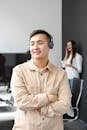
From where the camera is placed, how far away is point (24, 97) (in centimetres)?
206

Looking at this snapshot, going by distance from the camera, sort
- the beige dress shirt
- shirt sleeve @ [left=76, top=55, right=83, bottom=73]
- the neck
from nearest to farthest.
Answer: the beige dress shirt, the neck, shirt sleeve @ [left=76, top=55, right=83, bottom=73]

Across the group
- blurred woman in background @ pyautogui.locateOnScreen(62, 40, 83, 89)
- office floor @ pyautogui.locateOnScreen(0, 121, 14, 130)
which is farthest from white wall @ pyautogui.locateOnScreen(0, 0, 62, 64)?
office floor @ pyautogui.locateOnScreen(0, 121, 14, 130)

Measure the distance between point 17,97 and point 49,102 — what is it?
25 cm

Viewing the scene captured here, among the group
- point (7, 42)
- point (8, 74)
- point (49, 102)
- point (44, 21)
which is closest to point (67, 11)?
point (44, 21)

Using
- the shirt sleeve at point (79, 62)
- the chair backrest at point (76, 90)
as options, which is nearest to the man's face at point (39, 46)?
the chair backrest at point (76, 90)

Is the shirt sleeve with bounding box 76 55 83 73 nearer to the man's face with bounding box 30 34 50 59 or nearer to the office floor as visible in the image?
the office floor

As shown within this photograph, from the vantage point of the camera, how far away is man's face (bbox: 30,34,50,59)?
6.73 ft

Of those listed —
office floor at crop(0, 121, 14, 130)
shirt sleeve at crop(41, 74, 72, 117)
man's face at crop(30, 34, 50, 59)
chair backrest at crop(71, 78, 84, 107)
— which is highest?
man's face at crop(30, 34, 50, 59)

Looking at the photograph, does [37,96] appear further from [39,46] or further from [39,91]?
[39,46]

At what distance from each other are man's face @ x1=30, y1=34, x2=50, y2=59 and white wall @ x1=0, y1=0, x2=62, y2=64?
3526mm

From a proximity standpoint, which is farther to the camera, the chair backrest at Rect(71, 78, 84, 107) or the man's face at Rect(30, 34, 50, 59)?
the chair backrest at Rect(71, 78, 84, 107)

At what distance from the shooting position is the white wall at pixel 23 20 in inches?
218

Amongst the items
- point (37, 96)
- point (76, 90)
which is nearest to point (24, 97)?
point (37, 96)

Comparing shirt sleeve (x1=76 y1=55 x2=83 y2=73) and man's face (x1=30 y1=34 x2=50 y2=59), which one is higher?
man's face (x1=30 y1=34 x2=50 y2=59)
